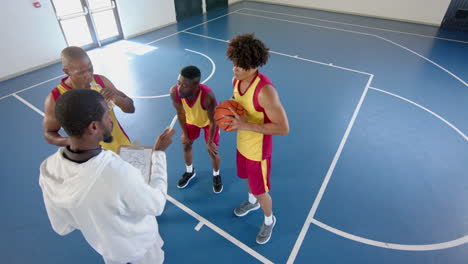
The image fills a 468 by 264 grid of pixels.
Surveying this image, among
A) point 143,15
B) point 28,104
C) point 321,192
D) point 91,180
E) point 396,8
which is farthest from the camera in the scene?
point 396,8

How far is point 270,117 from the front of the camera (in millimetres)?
2059

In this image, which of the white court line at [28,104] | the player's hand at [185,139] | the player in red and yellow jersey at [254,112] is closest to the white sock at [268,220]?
the player in red and yellow jersey at [254,112]

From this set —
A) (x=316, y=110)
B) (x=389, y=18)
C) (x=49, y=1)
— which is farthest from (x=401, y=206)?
(x=389, y=18)

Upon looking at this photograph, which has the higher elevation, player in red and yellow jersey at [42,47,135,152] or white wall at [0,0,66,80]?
player in red and yellow jersey at [42,47,135,152]

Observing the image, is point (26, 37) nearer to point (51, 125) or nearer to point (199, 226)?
point (51, 125)

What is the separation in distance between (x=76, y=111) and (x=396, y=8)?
11.8 m

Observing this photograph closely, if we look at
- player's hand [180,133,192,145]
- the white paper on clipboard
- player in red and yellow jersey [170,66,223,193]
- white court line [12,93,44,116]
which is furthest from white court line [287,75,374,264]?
white court line [12,93,44,116]

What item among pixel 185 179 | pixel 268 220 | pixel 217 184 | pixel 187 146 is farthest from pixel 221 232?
pixel 187 146

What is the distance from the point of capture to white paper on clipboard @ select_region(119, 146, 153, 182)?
5.74 ft

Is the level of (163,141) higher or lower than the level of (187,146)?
higher

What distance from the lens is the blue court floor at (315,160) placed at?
2773 millimetres

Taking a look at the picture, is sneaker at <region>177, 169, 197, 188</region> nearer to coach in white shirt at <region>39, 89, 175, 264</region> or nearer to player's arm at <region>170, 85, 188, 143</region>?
player's arm at <region>170, 85, 188, 143</region>

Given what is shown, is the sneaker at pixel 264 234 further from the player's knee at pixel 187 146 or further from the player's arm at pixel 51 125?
the player's arm at pixel 51 125

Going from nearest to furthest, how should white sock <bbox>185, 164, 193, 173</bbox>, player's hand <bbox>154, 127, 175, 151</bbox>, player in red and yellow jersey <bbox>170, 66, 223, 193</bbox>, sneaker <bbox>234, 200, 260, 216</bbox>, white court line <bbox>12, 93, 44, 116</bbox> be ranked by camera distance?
player's hand <bbox>154, 127, 175, 151</bbox> < player in red and yellow jersey <bbox>170, 66, 223, 193</bbox> < sneaker <bbox>234, 200, 260, 216</bbox> < white sock <bbox>185, 164, 193, 173</bbox> < white court line <bbox>12, 93, 44, 116</bbox>
